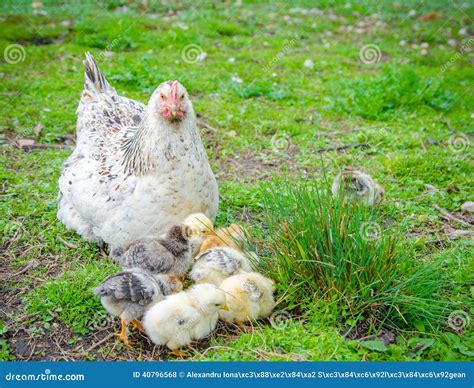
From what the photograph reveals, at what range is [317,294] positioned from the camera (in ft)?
→ 14.1

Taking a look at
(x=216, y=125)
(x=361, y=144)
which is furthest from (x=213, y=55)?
(x=361, y=144)

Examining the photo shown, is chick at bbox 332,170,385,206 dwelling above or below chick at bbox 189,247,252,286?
above

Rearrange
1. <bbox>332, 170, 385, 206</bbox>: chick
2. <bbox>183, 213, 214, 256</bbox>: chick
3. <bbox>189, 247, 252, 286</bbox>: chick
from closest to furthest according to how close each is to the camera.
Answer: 1. <bbox>189, 247, 252, 286</bbox>: chick
2. <bbox>183, 213, 214, 256</bbox>: chick
3. <bbox>332, 170, 385, 206</bbox>: chick

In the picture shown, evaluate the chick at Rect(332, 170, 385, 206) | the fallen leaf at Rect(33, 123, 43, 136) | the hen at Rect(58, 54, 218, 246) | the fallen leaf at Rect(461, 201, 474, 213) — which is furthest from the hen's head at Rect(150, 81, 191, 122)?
the fallen leaf at Rect(33, 123, 43, 136)

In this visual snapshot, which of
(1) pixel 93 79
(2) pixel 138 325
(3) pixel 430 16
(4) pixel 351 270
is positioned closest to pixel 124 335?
(2) pixel 138 325

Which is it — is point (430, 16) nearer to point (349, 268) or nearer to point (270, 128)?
point (270, 128)

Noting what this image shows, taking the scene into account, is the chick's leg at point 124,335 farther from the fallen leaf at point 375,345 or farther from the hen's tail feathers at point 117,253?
the fallen leaf at point 375,345

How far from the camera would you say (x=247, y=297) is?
13.5 ft

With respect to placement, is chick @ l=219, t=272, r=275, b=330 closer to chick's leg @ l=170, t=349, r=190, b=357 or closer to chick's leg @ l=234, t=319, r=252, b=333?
chick's leg @ l=234, t=319, r=252, b=333

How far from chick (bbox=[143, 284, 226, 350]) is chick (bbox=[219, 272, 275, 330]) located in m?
0.12

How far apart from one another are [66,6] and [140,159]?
767 centimetres

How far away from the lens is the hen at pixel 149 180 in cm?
470

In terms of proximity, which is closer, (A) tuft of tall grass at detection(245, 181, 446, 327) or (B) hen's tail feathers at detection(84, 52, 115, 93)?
(A) tuft of tall grass at detection(245, 181, 446, 327)

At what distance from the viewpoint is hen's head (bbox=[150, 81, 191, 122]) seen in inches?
179
